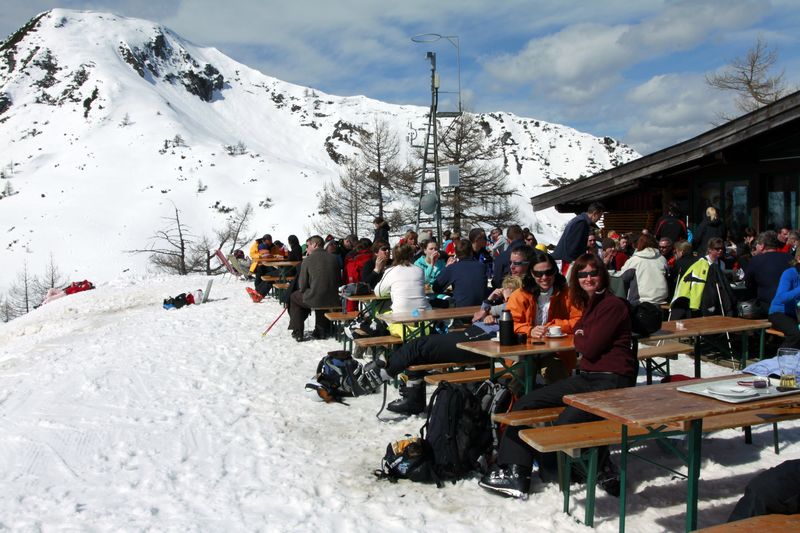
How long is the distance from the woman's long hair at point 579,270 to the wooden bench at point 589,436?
3.11 ft

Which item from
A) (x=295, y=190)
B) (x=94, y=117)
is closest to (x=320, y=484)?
(x=295, y=190)

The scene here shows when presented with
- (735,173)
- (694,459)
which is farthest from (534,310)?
(735,173)

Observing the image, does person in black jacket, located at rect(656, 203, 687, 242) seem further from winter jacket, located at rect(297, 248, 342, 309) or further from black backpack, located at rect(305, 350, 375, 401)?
black backpack, located at rect(305, 350, 375, 401)

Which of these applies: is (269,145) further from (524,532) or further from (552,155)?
(524,532)

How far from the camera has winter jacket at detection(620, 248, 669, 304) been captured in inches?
311

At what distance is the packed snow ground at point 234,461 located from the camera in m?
4.03

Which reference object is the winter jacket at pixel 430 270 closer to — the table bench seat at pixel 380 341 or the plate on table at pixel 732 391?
the table bench seat at pixel 380 341

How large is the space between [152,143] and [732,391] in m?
63.6

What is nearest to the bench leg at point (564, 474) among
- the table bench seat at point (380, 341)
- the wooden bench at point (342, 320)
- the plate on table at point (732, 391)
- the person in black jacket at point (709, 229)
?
the plate on table at point (732, 391)

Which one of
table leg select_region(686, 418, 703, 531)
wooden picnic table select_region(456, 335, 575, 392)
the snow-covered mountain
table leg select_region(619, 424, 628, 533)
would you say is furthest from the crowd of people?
the snow-covered mountain

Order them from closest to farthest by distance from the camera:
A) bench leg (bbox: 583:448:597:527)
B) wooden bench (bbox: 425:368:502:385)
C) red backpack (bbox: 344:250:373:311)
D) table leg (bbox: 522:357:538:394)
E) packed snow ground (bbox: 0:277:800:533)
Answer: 1. bench leg (bbox: 583:448:597:527)
2. packed snow ground (bbox: 0:277:800:533)
3. table leg (bbox: 522:357:538:394)
4. wooden bench (bbox: 425:368:502:385)
5. red backpack (bbox: 344:250:373:311)

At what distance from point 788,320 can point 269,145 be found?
73.7 meters

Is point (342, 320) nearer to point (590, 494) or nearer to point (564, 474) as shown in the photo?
point (564, 474)

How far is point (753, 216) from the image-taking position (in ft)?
34.6
